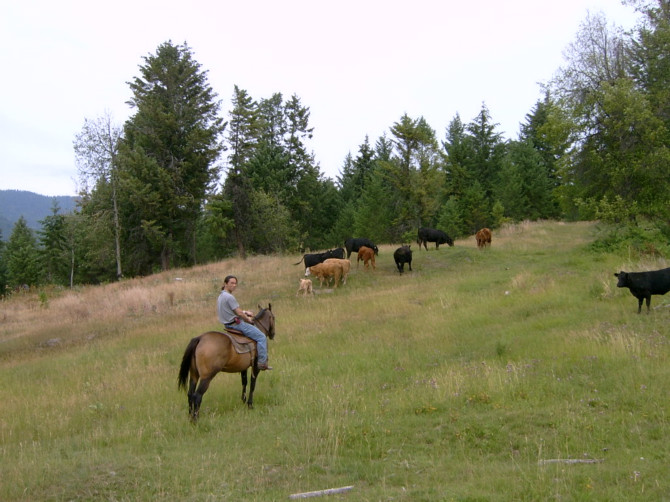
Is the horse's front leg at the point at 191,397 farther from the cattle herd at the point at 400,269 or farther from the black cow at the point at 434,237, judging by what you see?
the black cow at the point at 434,237

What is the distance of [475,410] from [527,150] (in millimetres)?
56842

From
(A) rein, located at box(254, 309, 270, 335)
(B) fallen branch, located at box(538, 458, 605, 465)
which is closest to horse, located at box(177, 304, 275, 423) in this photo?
(A) rein, located at box(254, 309, 270, 335)

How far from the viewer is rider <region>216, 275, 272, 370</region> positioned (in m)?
8.88

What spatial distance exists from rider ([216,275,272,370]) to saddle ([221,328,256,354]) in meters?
0.06

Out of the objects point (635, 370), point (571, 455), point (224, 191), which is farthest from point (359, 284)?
point (224, 191)

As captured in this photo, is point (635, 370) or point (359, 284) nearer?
point (635, 370)

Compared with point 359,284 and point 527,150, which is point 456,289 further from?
point 527,150

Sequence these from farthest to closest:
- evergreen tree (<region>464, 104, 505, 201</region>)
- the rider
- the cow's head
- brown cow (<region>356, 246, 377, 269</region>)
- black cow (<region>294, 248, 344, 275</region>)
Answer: evergreen tree (<region>464, 104, 505, 201</region>), black cow (<region>294, 248, 344, 275</region>), brown cow (<region>356, 246, 377, 269</region>), the cow's head, the rider

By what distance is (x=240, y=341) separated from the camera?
29.6ft

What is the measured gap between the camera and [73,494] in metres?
5.46

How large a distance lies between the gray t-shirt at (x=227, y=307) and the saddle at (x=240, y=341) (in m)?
0.26

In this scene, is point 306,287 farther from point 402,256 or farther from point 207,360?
point 207,360

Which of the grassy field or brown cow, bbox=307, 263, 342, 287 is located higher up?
brown cow, bbox=307, 263, 342, 287

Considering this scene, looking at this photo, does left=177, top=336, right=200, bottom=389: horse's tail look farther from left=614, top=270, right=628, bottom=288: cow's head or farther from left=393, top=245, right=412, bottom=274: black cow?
left=393, top=245, right=412, bottom=274: black cow
